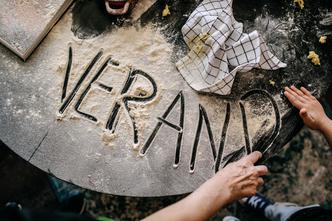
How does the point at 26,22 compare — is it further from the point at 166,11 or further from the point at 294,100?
the point at 294,100

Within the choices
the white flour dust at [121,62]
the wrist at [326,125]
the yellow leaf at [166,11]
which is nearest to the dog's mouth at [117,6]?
the white flour dust at [121,62]

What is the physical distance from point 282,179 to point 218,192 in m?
1.29

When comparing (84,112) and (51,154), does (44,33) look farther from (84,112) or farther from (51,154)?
(51,154)

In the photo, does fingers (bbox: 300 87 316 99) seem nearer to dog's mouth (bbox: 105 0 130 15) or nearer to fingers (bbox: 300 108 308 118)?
fingers (bbox: 300 108 308 118)

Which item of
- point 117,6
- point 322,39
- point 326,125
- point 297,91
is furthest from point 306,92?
point 117,6

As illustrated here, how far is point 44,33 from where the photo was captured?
2709 mm

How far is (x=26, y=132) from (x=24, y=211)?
90 centimetres

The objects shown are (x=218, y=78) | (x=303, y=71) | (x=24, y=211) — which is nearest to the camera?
(x=24, y=211)

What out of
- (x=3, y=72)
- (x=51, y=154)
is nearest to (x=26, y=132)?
(x=51, y=154)

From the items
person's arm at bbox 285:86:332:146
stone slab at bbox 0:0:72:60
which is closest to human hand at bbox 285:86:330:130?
person's arm at bbox 285:86:332:146

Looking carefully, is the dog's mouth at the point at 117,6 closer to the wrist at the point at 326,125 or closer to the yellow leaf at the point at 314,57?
the yellow leaf at the point at 314,57

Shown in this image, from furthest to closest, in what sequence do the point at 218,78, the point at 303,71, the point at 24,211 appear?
the point at 303,71
the point at 218,78
the point at 24,211

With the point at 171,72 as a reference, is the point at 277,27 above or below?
above

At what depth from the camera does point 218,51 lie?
2580mm
